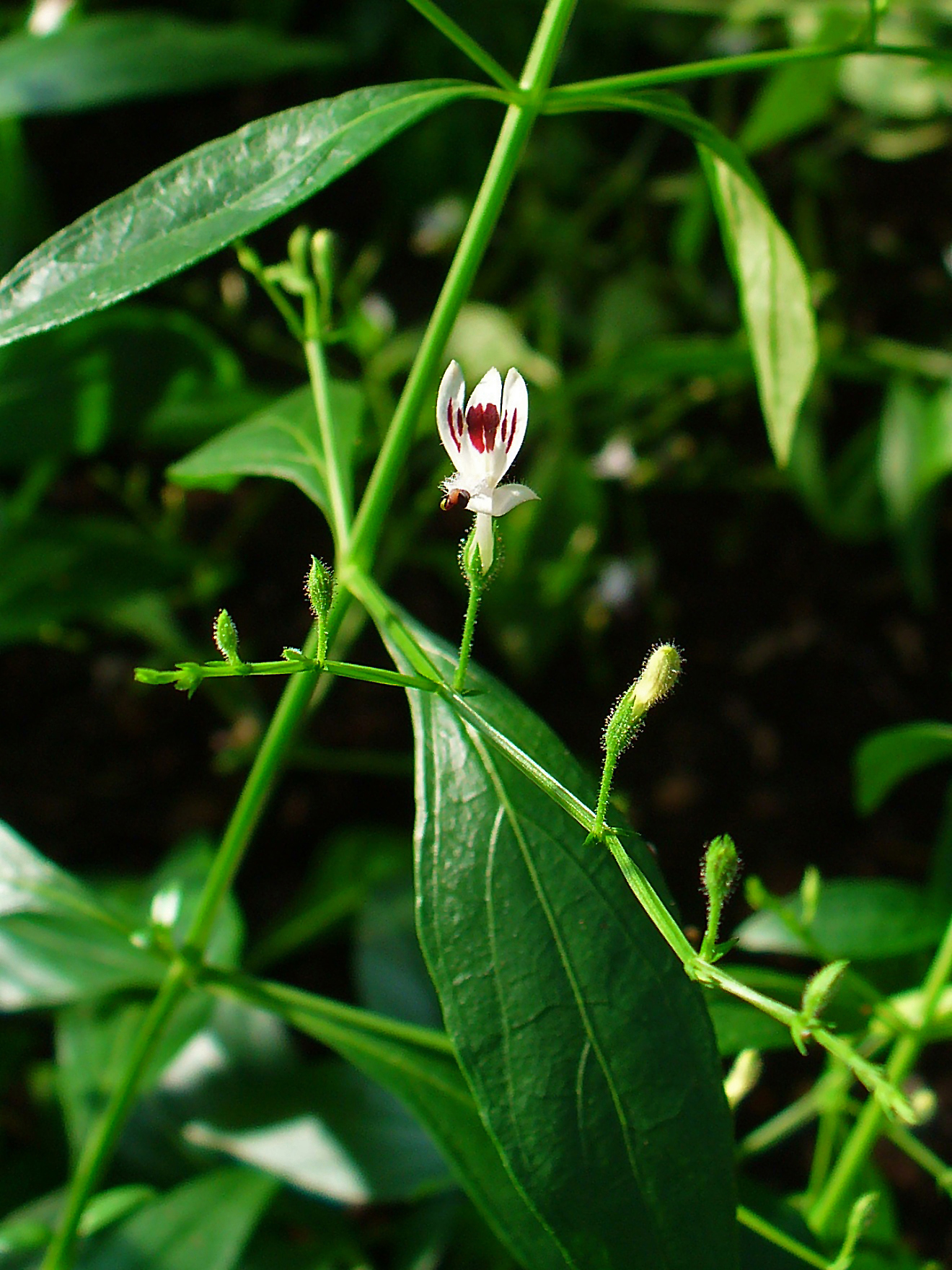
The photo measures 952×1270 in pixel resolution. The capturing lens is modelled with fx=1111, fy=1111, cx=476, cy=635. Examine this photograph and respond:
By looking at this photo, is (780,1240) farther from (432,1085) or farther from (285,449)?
(285,449)

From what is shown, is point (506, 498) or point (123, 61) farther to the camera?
point (123, 61)

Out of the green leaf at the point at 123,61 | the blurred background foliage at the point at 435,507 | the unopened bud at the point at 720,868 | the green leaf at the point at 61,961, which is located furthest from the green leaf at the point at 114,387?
the unopened bud at the point at 720,868

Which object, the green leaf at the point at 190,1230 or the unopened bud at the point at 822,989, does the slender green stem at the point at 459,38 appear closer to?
the unopened bud at the point at 822,989

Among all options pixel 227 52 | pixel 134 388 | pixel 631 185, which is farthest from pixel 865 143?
pixel 134 388

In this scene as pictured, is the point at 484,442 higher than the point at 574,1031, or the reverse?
the point at 484,442

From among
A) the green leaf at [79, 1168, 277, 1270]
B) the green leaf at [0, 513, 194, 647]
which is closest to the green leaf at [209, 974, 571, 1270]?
the green leaf at [79, 1168, 277, 1270]

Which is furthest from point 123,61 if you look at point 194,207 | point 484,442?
point 484,442
